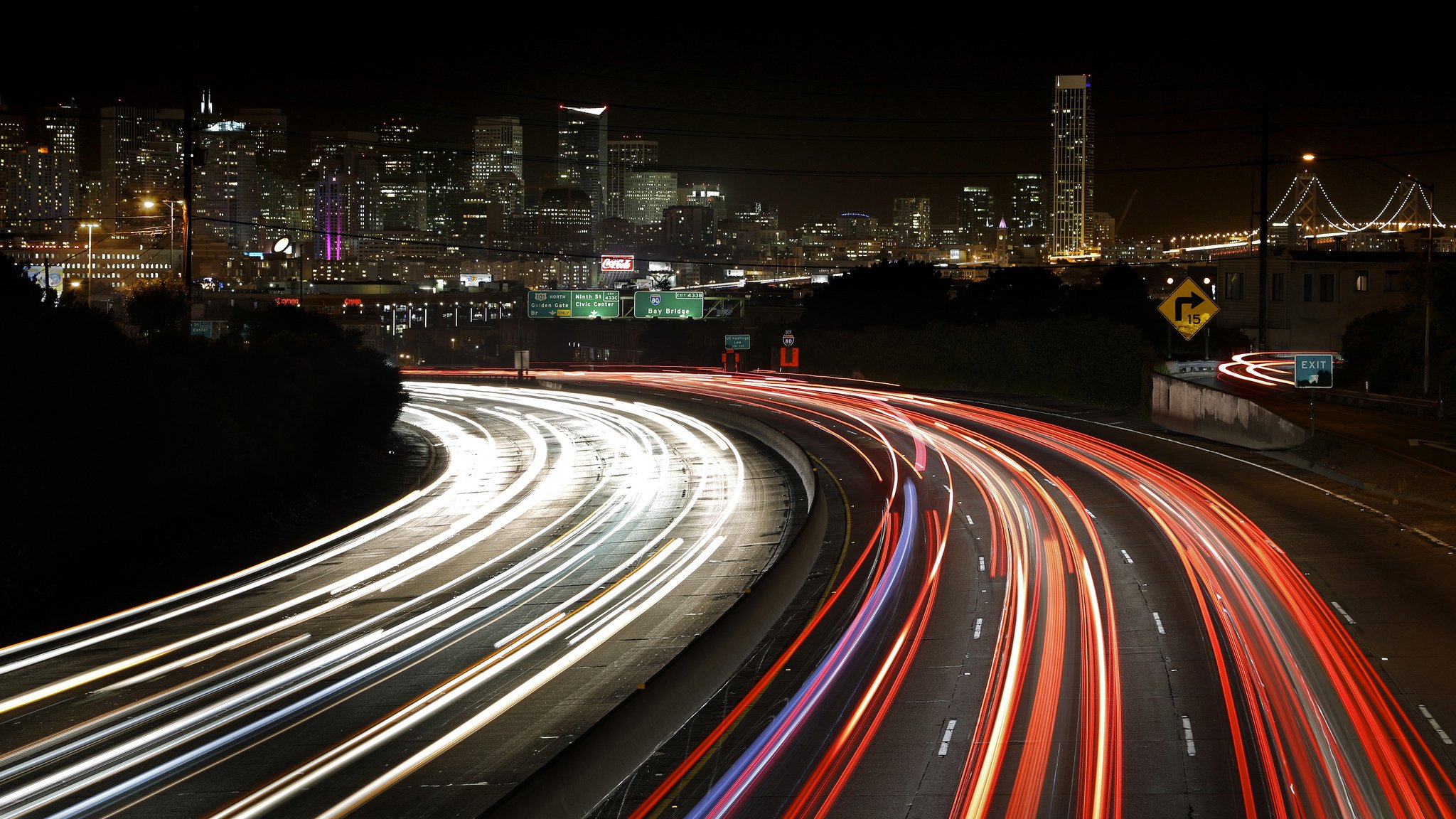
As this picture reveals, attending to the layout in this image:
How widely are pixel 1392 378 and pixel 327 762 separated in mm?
47807

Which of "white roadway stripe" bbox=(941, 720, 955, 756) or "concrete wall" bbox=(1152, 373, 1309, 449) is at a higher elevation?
"concrete wall" bbox=(1152, 373, 1309, 449)

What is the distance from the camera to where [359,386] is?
44.8 metres

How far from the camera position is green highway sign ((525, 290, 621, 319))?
9969 cm

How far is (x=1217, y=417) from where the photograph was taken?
39.1 metres

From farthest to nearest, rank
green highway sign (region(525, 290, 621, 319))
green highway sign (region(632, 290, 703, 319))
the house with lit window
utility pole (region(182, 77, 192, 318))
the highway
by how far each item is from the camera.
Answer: green highway sign (region(525, 290, 621, 319)) → green highway sign (region(632, 290, 703, 319)) → the house with lit window → utility pole (region(182, 77, 192, 318)) → the highway

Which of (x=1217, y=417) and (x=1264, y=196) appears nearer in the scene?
(x=1217, y=417)

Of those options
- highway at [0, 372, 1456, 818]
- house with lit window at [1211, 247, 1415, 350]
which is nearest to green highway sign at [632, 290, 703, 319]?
house with lit window at [1211, 247, 1415, 350]

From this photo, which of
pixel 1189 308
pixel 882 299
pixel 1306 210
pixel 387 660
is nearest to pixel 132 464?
pixel 387 660

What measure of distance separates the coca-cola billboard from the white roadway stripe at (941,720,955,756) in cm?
11360

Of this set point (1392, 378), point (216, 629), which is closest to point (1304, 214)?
point (1392, 378)

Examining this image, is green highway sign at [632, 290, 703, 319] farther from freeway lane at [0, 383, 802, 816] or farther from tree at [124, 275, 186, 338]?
freeway lane at [0, 383, 802, 816]

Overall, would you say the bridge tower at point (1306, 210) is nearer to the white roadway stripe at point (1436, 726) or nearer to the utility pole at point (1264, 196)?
the utility pole at point (1264, 196)

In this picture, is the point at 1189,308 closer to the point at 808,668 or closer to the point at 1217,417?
the point at 1217,417

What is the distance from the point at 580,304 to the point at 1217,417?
67.2m
